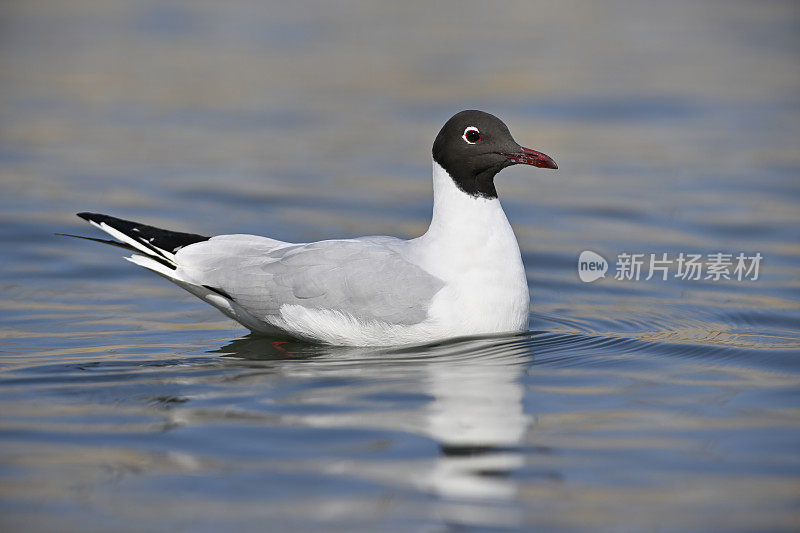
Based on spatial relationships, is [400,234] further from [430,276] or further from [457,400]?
[457,400]

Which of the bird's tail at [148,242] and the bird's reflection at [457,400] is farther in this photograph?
the bird's tail at [148,242]

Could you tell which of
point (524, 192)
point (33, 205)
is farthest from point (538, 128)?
point (33, 205)

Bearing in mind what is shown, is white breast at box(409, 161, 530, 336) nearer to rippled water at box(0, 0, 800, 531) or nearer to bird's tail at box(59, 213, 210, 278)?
rippled water at box(0, 0, 800, 531)

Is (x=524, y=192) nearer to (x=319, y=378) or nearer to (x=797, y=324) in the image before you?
(x=797, y=324)

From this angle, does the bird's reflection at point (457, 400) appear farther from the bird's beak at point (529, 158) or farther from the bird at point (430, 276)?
the bird's beak at point (529, 158)

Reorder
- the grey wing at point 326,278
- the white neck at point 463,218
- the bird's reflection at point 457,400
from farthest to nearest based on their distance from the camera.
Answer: the white neck at point 463,218
the grey wing at point 326,278
the bird's reflection at point 457,400

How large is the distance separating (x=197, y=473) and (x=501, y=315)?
2.78 m

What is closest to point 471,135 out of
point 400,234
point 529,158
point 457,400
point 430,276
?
point 529,158

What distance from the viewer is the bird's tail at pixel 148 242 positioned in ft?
28.8

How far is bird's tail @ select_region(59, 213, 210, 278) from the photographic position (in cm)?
878

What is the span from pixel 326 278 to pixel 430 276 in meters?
0.68

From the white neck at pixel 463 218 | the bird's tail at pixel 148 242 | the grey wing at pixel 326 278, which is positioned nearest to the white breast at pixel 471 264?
the white neck at pixel 463 218

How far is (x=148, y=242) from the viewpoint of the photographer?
8812mm

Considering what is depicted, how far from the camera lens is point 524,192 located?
44.5ft
